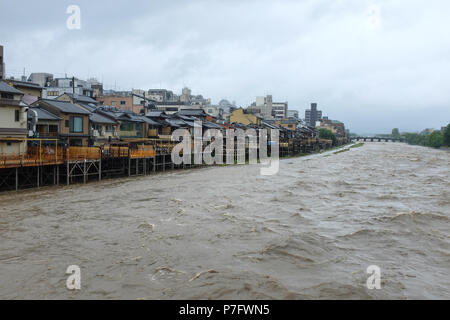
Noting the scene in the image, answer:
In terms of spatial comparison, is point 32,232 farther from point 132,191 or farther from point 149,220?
point 132,191

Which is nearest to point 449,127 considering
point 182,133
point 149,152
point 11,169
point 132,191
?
point 182,133

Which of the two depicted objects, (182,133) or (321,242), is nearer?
(321,242)
